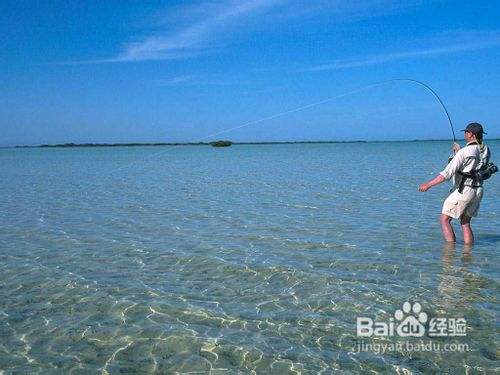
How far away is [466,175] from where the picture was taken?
8.85m

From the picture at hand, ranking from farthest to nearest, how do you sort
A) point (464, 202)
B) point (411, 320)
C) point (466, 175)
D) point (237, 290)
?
point (464, 202) → point (466, 175) → point (237, 290) → point (411, 320)

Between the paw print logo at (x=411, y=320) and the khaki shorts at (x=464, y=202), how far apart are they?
332 centimetres

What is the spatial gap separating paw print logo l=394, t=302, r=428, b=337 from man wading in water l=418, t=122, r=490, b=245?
115 inches

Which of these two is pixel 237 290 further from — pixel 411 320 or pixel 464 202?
pixel 464 202

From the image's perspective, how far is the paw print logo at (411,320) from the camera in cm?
574

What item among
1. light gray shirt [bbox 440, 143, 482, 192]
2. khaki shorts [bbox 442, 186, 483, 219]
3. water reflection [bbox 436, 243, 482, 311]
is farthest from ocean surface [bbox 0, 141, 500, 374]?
light gray shirt [bbox 440, 143, 482, 192]

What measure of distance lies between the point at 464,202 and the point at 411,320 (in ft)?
12.9

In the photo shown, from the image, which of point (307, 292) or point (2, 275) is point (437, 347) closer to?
point (307, 292)

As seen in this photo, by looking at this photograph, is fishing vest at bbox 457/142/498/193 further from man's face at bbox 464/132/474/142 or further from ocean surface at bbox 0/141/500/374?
ocean surface at bbox 0/141/500/374

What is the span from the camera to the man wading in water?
8656mm

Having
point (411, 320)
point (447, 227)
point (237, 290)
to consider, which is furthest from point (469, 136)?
point (237, 290)

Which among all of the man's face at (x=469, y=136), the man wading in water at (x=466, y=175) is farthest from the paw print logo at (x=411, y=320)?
the man's face at (x=469, y=136)

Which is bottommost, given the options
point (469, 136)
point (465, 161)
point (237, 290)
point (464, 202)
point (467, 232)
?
point (237, 290)

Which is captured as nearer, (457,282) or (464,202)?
(457,282)
